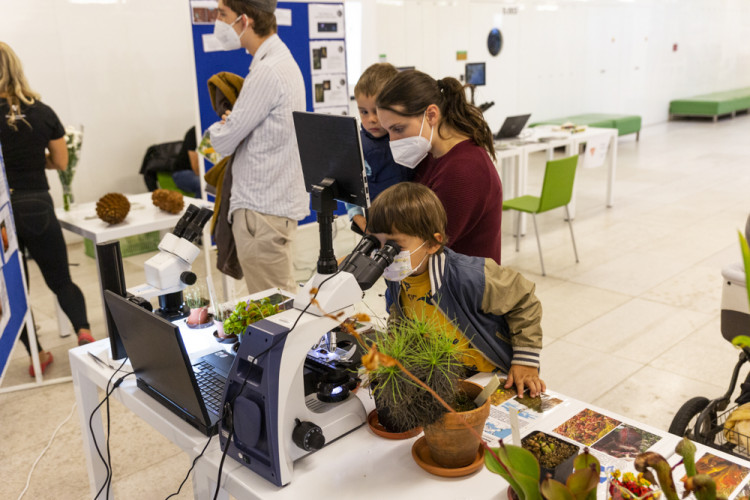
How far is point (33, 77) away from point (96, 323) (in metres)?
2.43

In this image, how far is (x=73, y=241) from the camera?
18.9 feet

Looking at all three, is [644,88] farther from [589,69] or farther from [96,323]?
[96,323]

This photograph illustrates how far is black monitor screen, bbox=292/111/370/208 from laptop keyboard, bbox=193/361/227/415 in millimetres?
545

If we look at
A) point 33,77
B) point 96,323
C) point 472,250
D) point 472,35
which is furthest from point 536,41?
point 472,250

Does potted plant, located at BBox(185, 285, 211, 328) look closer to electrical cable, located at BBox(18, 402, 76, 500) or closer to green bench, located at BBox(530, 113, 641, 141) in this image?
electrical cable, located at BBox(18, 402, 76, 500)

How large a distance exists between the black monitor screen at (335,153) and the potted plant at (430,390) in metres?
0.50

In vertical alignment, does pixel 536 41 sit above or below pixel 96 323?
above

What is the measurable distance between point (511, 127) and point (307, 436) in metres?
4.81

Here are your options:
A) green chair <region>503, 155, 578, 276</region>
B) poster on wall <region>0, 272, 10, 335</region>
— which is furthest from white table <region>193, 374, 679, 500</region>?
green chair <region>503, 155, 578, 276</region>

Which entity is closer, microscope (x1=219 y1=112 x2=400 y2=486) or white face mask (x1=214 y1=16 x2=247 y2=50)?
microscope (x1=219 y1=112 x2=400 y2=486)

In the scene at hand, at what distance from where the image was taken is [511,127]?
5.70 metres

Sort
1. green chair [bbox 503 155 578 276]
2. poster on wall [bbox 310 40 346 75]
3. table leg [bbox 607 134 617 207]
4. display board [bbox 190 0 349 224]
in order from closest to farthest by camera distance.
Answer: display board [bbox 190 0 349 224]
green chair [bbox 503 155 578 276]
poster on wall [bbox 310 40 346 75]
table leg [bbox 607 134 617 207]

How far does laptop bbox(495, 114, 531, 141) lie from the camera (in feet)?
18.6

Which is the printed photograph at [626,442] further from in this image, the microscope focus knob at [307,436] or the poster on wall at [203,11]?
the poster on wall at [203,11]
